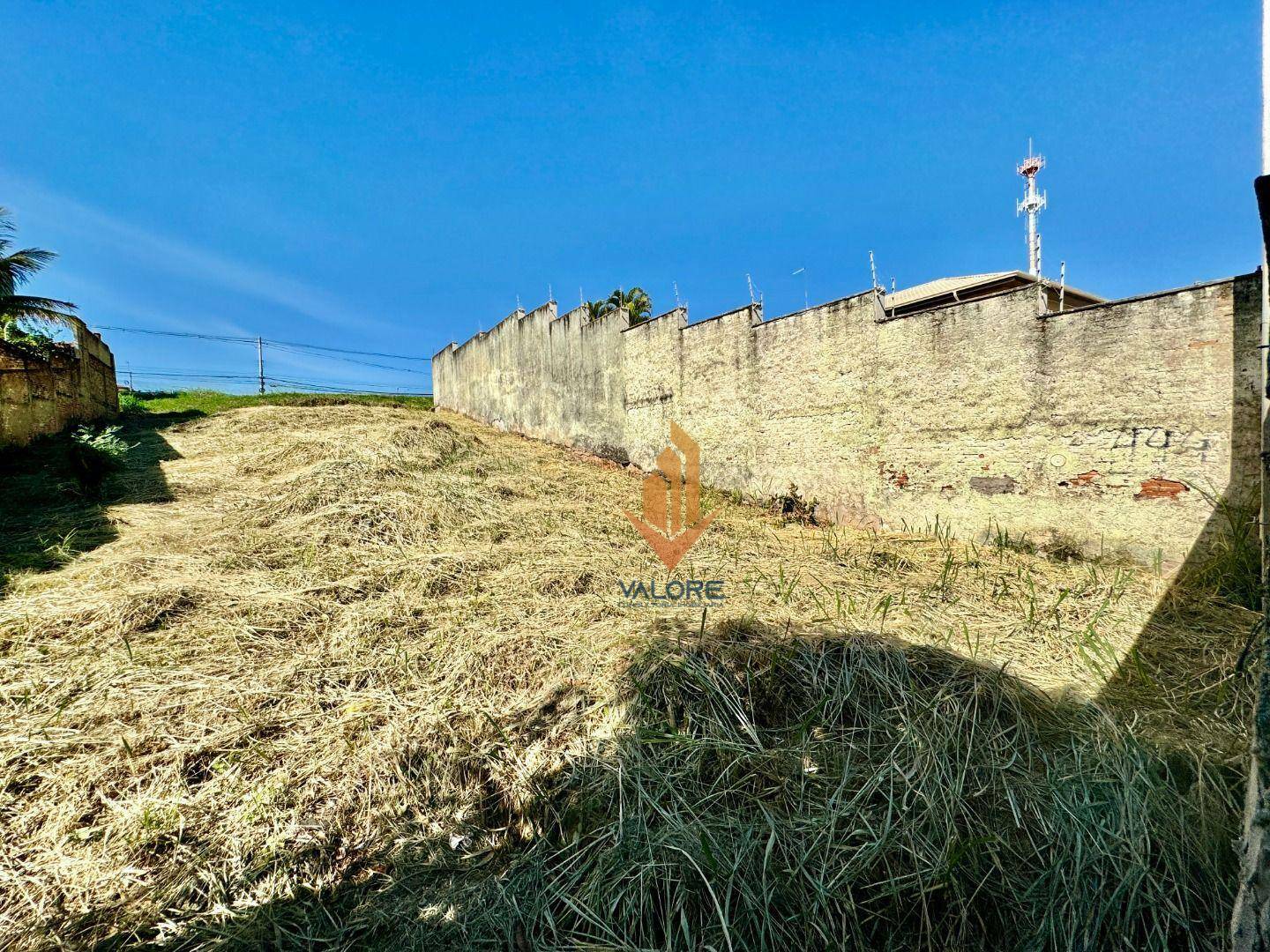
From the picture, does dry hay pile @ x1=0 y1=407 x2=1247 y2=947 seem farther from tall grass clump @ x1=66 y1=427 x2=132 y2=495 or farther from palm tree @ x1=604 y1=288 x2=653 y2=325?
palm tree @ x1=604 y1=288 x2=653 y2=325

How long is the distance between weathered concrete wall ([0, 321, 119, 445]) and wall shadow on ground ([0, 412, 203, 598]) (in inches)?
9.2

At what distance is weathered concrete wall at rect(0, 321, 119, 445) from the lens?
19.1ft

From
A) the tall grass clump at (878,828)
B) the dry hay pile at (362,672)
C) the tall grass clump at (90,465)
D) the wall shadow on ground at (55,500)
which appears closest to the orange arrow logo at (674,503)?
the dry hay pile at (362,672)

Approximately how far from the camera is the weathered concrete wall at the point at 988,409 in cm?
327

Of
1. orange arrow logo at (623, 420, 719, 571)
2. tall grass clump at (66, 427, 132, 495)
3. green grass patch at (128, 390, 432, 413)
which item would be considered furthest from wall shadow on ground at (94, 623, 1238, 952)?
green grass patch at (128, 390, 432, 413)

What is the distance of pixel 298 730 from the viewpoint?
184cm

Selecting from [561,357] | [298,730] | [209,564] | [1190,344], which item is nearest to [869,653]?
[298,730]

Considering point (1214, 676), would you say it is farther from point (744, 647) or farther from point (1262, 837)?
point (744, 647)

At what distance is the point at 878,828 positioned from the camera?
4.83 feet

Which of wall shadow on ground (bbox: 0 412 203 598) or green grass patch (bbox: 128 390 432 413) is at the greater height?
green grass patch (bbox: 128 390 432 413)

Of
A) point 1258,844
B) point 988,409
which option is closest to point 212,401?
point 988,409

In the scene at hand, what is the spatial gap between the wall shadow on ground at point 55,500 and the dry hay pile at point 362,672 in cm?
17

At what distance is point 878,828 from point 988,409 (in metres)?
3.79

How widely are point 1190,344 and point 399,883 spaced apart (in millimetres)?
5104
